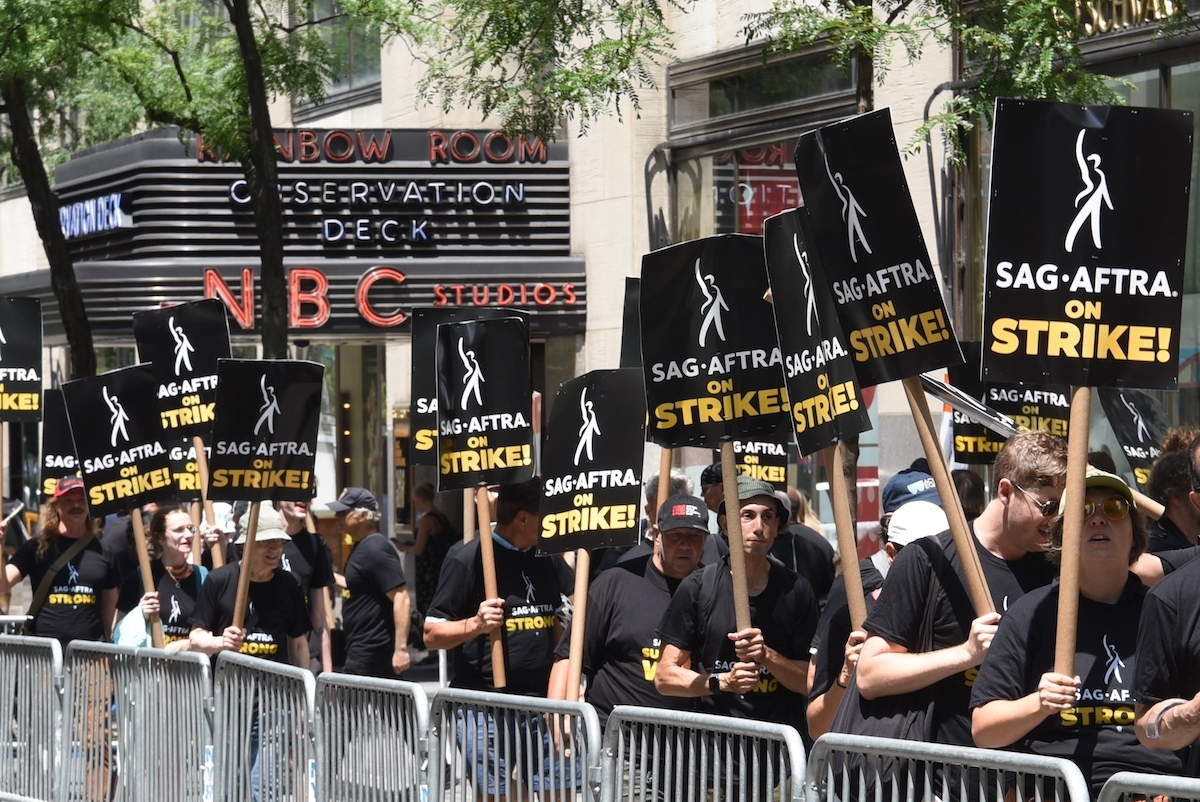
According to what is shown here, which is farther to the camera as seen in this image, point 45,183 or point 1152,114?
point 45,183

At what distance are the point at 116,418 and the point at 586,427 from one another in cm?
360

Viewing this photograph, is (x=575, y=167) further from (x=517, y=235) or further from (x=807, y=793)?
(x=807, y=793)

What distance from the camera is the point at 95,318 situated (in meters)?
20.5

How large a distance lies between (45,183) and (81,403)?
22.9ft

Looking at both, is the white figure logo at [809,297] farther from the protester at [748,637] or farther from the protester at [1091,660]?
the protester at [1091,660]

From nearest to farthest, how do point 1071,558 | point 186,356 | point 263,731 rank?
point 1071,558, point 263,731, point 186,356

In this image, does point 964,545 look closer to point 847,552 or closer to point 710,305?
point 847,552

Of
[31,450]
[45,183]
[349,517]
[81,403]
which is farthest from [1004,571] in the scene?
[31,450]

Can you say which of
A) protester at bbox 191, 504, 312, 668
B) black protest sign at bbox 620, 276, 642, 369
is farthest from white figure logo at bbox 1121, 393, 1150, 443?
protester at bbox 191, 504, 312, 668

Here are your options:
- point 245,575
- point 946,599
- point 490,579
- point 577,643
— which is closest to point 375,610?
point 245,575

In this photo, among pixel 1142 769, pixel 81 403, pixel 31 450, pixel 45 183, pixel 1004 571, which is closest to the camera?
pixel 1142 769

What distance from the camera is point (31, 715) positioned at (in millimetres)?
9492

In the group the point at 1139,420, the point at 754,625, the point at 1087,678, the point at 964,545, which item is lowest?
the point at 754,625

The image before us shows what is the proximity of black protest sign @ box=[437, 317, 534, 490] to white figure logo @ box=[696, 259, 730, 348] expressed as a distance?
206 cm
